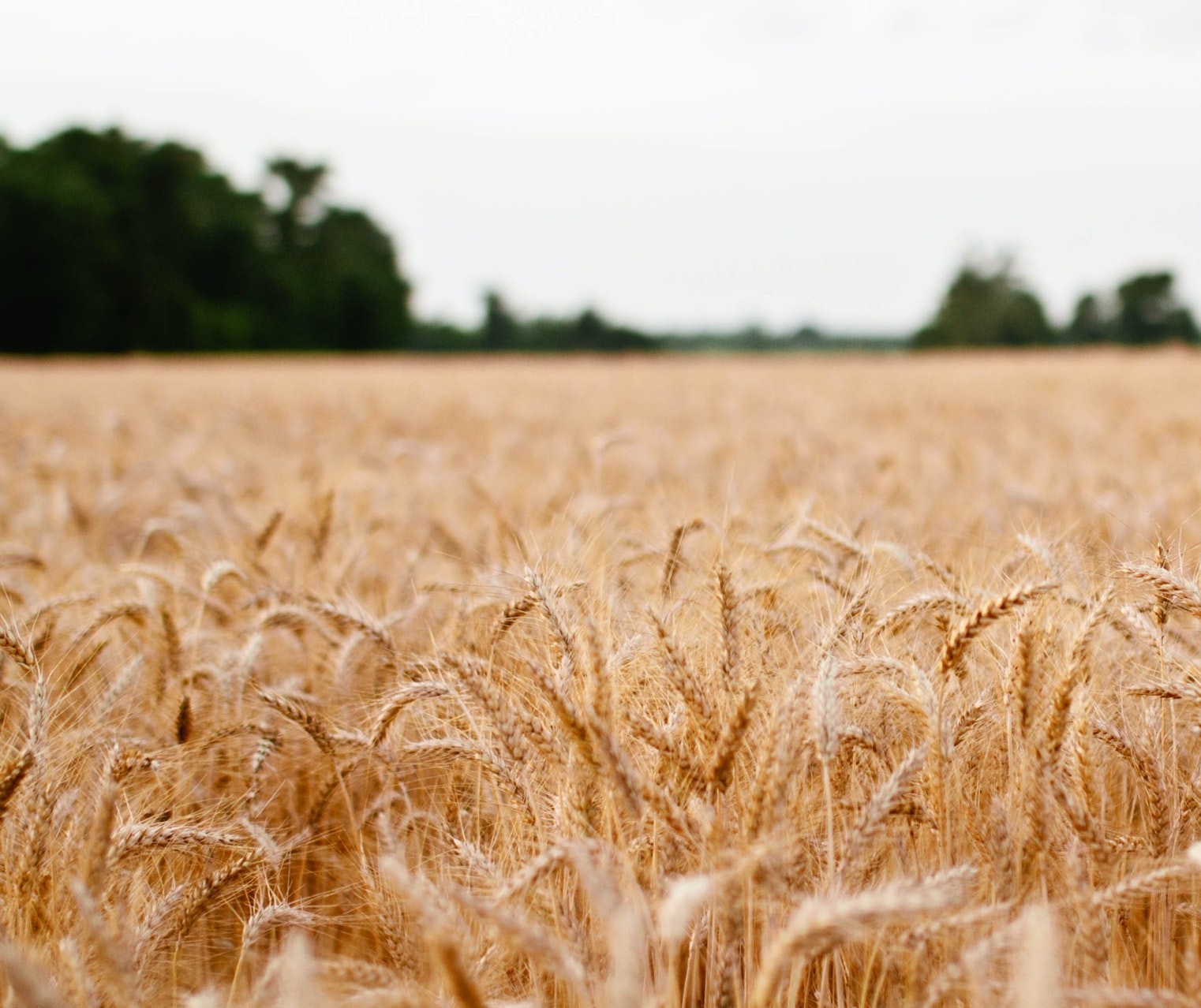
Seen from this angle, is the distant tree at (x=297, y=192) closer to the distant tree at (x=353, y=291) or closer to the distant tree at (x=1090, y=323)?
the distant tree at (x=353, y=291)

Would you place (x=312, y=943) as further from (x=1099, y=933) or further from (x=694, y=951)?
(x=1099, y=933)

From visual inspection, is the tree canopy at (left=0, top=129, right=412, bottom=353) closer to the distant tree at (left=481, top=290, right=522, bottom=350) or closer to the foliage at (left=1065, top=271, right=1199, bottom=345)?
the distant tree at (left=481, top=290, right=522, bottom=350)

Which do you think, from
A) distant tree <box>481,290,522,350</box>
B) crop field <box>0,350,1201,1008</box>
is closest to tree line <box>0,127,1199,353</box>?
distant tree <box>481,290,522,350</box>

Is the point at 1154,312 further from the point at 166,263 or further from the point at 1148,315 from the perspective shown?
the point at 166,263

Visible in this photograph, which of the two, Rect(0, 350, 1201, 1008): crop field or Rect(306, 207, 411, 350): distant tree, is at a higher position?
Rect(306, 207, 411, 350): distant tree

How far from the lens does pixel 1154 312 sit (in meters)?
64.8

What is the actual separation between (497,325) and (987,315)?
33.4 meters

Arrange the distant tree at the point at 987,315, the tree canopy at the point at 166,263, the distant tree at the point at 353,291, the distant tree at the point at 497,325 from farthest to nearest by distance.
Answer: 1. the distant tree at the point at 497,325
2. the distant tree at the point at 987,315
3. the distant tree at the point at 353,291
4. the tree canopy at the point at 166,263

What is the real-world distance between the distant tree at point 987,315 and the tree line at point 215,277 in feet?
0.37

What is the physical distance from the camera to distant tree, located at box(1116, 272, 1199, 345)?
64250 mm

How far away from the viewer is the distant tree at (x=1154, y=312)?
64250 millimetres

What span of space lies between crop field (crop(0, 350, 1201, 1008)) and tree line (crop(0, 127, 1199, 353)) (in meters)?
40.2

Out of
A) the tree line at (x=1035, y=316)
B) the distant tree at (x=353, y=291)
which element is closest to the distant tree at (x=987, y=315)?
the tree line at (x=1035, y=316)

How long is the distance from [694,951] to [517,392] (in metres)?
11.3
